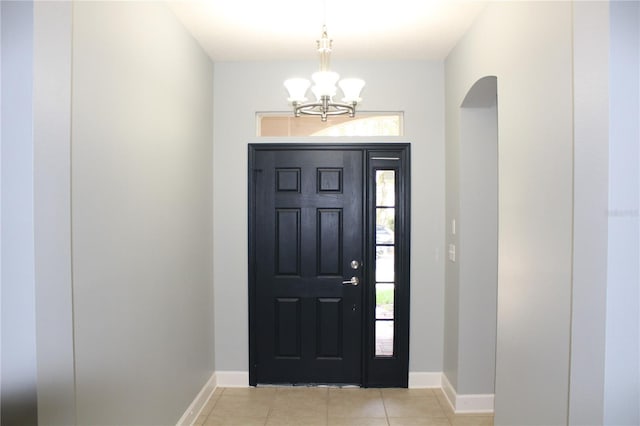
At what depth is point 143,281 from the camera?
2559 millimetres

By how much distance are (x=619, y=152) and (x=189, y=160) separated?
275 cm

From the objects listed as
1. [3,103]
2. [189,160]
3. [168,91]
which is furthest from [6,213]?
[189,160]

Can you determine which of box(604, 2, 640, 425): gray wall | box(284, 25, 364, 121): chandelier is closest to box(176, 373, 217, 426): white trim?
box(284, 25, 364, 121): chandelier

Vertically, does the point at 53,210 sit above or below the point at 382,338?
above

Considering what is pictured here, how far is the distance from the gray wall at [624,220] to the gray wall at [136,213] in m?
2.01

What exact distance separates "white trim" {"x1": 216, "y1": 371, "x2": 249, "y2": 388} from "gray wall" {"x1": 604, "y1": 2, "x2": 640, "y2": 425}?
3176 millimetres

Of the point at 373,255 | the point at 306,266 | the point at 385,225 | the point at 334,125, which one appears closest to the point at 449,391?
the point at 373,255

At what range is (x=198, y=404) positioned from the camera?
357 cm

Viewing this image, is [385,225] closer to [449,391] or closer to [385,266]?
[385,266]

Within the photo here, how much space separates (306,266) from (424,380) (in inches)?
57.9

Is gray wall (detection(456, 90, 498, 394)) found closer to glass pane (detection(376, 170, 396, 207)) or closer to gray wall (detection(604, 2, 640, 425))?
glass pane (detection(376, 170, 396, 207))

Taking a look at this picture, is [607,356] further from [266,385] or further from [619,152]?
[266,385]

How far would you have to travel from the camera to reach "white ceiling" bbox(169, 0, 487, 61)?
293 centimetres

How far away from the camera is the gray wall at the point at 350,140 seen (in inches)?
161
